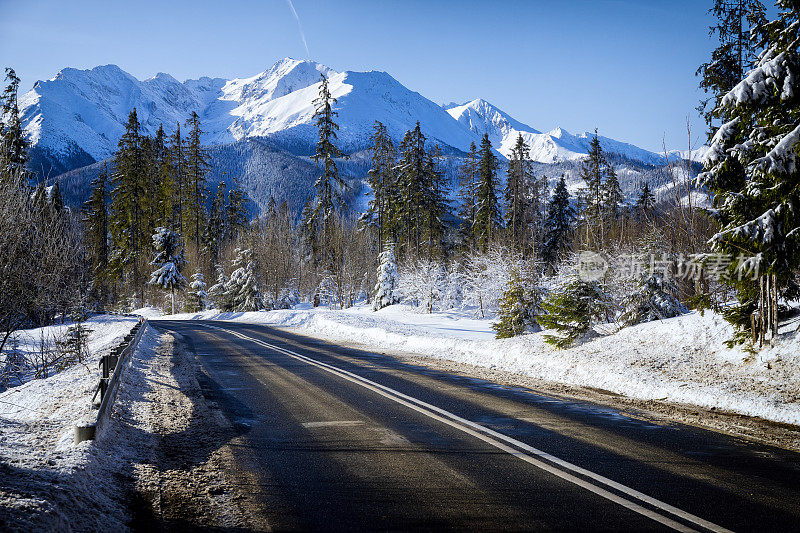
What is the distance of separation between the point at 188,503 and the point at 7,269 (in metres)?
9.52

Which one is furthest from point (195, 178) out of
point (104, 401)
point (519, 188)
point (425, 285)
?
point (104, 401)

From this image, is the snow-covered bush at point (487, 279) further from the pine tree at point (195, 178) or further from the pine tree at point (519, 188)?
the pine tree at point (195, 178)

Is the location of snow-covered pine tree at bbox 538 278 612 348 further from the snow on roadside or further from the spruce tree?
the spruce tree

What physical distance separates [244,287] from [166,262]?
11452 millimetres

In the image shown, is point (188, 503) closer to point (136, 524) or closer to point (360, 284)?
point (136, 524)

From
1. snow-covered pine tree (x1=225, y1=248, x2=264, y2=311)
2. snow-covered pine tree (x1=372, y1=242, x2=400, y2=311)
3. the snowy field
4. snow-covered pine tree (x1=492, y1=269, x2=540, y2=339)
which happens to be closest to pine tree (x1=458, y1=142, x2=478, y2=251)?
snow-covered pine tree (x1=372, y1=242, x2=400, y2=311)

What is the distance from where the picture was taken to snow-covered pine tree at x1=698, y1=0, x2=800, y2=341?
7.95 m

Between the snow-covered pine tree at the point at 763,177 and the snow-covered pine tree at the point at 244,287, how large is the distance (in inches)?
1511

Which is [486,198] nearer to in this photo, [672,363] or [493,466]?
[672,363]

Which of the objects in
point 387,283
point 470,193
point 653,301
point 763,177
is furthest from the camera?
point 470,193

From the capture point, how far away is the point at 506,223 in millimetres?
48875

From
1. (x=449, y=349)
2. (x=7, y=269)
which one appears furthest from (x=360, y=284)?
(x=7, y=269)

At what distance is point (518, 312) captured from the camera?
15.7 meters

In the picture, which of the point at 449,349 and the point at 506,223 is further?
the point at 506,223
